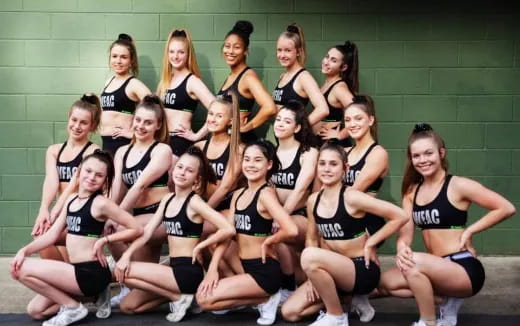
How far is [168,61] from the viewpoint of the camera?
632cm

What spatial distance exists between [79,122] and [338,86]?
198 cm

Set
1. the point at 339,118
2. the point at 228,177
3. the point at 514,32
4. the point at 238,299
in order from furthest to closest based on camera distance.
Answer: the point at 514,32 → the point at 339,118 → the point at 228,177 → the point at 238,299

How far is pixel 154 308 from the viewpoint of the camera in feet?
17.5

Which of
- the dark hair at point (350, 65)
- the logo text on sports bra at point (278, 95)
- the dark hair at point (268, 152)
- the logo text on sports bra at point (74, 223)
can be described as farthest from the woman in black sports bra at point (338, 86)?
the logo text on sports bra at point (74, 223)

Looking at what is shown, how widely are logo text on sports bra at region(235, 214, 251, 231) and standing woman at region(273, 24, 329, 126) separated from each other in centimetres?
117

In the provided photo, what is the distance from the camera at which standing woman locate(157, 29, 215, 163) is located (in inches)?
245

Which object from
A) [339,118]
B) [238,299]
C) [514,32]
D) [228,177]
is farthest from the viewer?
[514,32]

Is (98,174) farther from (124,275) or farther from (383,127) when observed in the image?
(383,127)

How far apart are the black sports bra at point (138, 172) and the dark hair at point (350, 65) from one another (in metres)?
1.59

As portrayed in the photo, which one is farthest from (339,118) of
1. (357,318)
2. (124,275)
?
(124,275)

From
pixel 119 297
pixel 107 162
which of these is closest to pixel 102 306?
pixel 119 297

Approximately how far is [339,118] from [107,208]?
6.68ft

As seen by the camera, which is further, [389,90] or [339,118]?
[389,90]

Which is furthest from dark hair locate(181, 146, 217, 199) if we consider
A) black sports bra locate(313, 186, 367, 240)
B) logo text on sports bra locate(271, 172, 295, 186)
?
black sports bra locate(313, 186, 367, 240)
